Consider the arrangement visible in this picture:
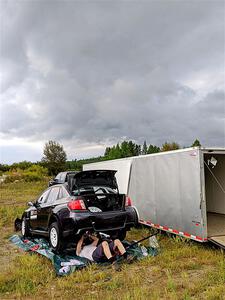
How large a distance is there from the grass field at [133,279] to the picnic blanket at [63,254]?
0.54ft

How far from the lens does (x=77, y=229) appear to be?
22.8 ft

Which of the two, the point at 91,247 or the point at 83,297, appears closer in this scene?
the point at 83,297

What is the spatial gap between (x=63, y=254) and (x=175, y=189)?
3103 millimetres

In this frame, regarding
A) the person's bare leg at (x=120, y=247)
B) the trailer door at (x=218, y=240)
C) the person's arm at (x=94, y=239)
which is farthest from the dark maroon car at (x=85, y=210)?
the trailer door at (x=218, y=240)

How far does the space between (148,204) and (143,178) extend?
785mm

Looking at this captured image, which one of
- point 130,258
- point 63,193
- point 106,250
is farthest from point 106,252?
point 63,193

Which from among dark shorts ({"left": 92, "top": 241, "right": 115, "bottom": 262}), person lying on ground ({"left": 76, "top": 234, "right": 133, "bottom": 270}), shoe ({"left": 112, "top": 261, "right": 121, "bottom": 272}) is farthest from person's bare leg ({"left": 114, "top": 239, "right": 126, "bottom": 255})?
shoe ({"left": 112, "top": 261, "right": 121, "bottom": 272})

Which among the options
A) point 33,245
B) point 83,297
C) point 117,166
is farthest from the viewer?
point 117,166

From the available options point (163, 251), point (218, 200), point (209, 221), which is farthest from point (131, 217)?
point (218, 200)

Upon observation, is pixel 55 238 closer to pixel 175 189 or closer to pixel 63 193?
pixel 63 193

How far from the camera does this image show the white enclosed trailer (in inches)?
287

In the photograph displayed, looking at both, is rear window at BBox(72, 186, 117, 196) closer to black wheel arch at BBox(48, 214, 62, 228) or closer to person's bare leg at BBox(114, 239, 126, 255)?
black wheel arch at BBox(48, 214, 62, 228)

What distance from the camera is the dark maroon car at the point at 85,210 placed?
7.02m

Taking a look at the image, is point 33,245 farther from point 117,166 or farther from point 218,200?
point 218,200
